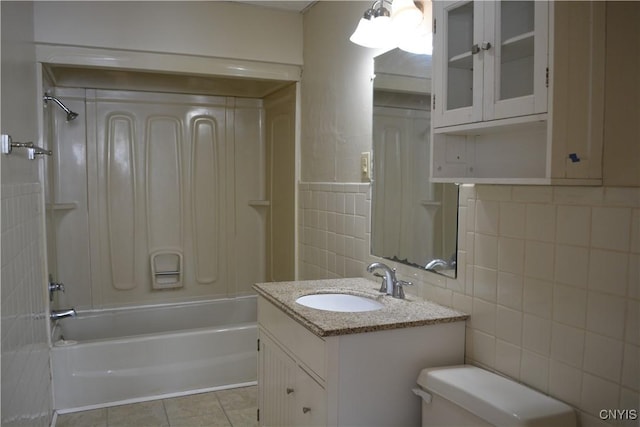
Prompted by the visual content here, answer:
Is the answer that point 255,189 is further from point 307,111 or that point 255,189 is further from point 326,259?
point 326,259

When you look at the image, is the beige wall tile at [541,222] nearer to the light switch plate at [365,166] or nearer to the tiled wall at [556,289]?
the tiled wall at [556,289]

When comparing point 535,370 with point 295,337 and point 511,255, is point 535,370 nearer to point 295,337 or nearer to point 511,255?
point 511,255

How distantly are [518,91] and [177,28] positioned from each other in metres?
2.26

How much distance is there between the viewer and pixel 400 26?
2117 millimetres

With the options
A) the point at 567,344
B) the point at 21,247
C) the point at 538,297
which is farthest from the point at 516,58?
the point at 21,247

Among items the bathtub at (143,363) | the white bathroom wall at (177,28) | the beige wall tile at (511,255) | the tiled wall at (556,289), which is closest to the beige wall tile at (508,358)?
the tiled wall at (556,289)

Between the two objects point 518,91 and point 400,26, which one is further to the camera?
point 400,26

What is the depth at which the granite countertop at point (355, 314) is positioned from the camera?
176 centimetres

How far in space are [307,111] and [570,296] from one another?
219 centimetres

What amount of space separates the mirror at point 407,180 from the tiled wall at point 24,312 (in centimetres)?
153

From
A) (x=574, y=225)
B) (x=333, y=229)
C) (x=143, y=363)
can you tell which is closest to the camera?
(x=574, y=225)

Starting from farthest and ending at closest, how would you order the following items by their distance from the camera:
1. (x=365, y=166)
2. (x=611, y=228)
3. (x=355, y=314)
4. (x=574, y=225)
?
(x=365, y=166), (x=355, y=314), (x=574, y=225), (x=611, y=228)

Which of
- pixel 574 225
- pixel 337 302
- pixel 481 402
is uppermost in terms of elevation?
pixel 574 225

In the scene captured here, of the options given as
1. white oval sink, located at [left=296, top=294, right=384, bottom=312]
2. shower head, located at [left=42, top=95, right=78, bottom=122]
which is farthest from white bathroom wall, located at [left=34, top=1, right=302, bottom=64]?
white oval sink, located at [left=296, top=294, right=384, bottom=312]
